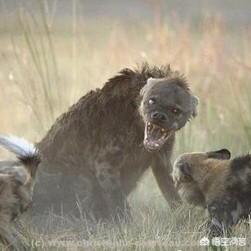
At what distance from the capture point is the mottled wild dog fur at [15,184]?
445 centimetres

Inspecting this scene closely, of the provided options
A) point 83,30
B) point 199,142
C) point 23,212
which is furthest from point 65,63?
point 23,212

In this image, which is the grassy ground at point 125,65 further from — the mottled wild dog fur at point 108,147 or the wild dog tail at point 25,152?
the wild dog tail at point 25,152

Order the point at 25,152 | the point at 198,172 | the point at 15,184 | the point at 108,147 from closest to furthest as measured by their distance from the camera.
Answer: the point at 15,184
the point at 25,152
the point at 198,172
the point at 108,147

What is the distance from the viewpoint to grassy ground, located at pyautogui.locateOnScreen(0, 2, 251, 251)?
534 centimetres

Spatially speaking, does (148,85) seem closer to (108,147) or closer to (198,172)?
(108,147)

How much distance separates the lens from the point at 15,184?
4520 mm

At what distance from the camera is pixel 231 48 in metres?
5.48

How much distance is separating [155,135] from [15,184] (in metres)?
0.67

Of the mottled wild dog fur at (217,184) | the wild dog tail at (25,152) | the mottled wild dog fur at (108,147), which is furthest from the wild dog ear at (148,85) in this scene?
the wild dog tail at (25,152)

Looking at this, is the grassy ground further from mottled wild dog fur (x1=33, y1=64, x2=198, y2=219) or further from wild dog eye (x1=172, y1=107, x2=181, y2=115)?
wild dog eye (x1=172, y1=107, x2=181, y2=115)

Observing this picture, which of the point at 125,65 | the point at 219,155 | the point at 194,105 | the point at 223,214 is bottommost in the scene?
the point at 223,214

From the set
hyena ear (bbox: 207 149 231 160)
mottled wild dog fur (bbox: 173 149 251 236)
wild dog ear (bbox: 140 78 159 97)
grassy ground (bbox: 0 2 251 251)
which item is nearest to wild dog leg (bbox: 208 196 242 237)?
mottled wild dog fur (bbox: 173 149 251 236)

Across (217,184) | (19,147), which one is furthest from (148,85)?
(19,147)

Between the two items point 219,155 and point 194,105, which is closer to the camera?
point 219,155
